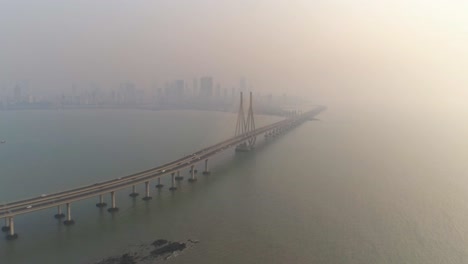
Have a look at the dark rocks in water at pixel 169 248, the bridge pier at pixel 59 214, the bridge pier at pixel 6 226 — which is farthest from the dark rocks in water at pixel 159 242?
the bridge pier at pixel 6 226

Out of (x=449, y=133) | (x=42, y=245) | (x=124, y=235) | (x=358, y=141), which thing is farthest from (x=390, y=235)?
(x=449, y=133)

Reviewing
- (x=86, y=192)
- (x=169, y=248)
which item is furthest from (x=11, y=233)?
(x=169, y=248)

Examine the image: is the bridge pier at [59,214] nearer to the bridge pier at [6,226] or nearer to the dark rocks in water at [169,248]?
the bridge pier at [6,226]

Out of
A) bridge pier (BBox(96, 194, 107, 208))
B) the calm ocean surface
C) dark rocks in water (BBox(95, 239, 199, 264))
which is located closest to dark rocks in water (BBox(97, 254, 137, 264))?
dark rocks in water (BBox(95, 239, 199, 264))

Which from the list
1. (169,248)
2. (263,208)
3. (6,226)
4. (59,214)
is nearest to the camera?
(169,248)

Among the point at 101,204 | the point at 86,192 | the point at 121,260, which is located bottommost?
the point at 121,260

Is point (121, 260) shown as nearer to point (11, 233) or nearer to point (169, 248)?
point (169, 248)
